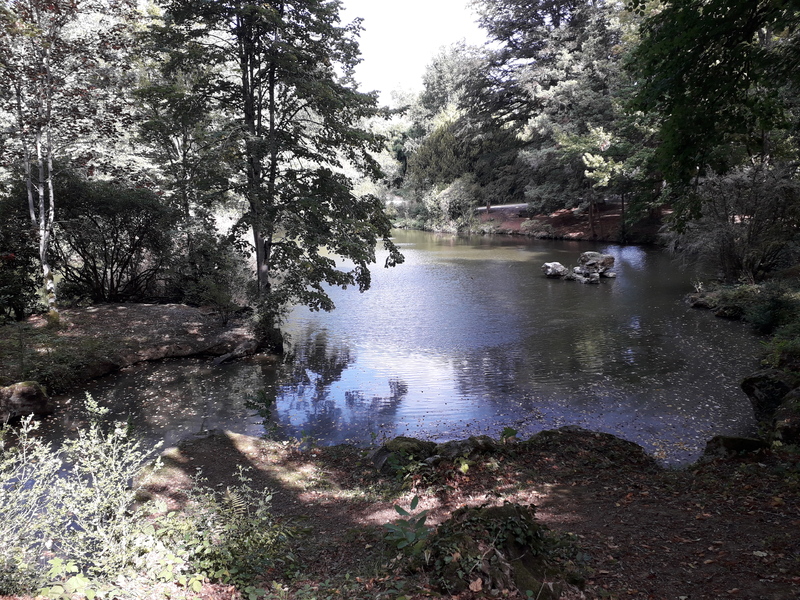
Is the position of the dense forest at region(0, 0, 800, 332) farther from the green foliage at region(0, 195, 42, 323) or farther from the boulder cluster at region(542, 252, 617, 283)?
the boulder cluster at region(542, 252, 617, 283)

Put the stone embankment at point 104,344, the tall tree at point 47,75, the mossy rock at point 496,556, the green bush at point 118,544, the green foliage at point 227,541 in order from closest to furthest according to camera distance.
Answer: the green bush at point 118,544 → the mossy rock at point 496,556 → the green foliage at point 227,541 → the stone embankment at point 104,344 → the tall tree at point 47,75

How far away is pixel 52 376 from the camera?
837 cm

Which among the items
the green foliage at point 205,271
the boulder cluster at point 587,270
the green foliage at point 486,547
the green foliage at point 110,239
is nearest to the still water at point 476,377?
the green foliage at point 205,271

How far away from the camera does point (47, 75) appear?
387 inches

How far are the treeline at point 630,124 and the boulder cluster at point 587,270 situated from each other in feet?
9.24

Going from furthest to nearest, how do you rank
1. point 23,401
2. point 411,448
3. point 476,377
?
1. point 476,377
2. point 23,401
3. point 411,448

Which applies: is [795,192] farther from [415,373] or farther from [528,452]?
[528,452]

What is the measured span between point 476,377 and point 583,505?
16.7ft

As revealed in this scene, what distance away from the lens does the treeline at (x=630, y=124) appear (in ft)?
17.4

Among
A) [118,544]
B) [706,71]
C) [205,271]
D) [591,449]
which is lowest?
[591,449]

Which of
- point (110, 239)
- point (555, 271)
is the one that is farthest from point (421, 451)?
point (555, 271)

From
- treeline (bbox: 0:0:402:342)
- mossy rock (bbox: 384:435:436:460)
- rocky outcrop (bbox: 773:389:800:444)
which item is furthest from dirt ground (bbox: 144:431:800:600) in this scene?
treeline (bbox: 0:0:402:342)

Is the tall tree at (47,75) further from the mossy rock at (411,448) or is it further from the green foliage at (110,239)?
the mossy rock at (411,448)

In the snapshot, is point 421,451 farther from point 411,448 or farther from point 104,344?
point 104,344
